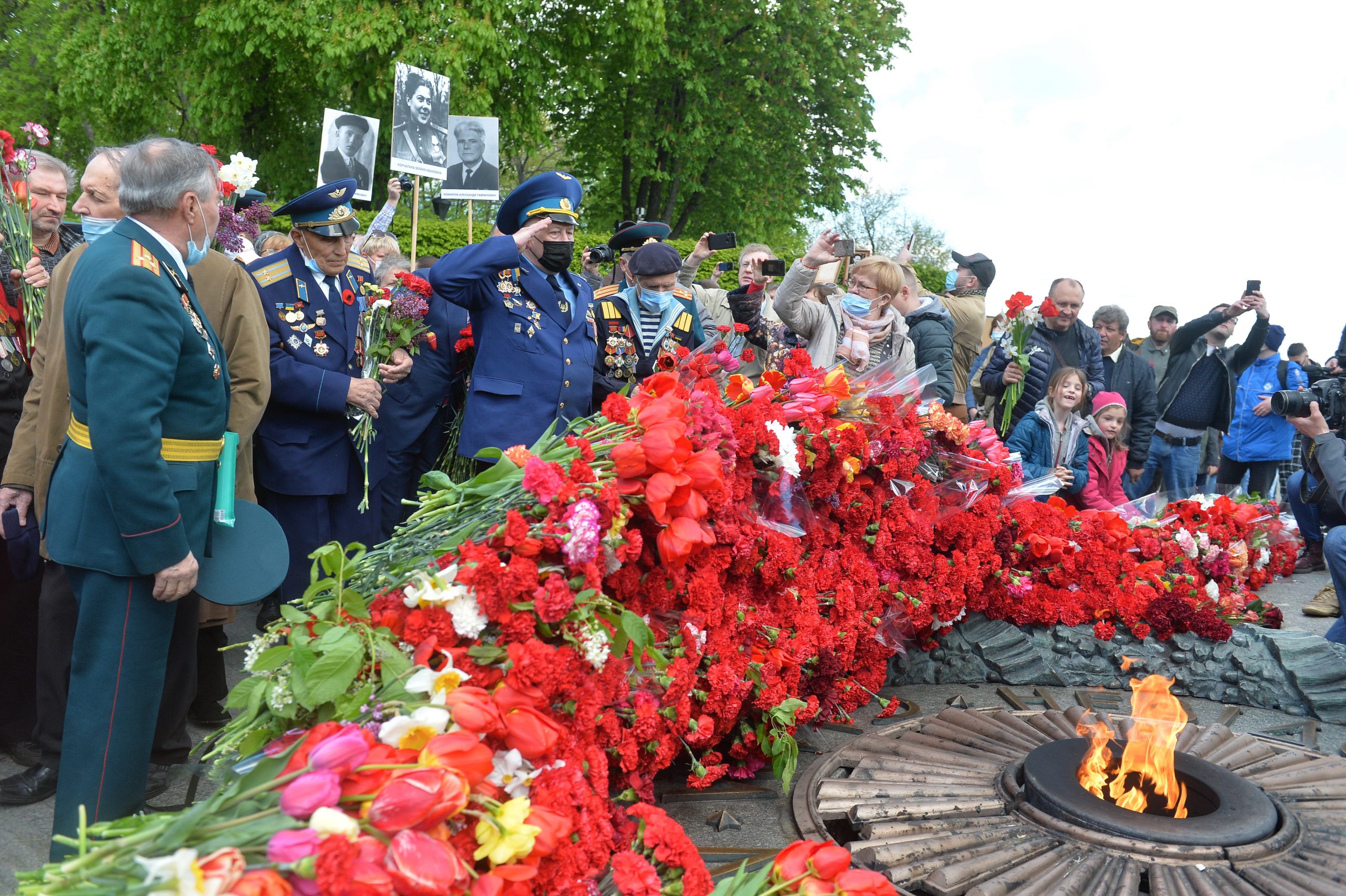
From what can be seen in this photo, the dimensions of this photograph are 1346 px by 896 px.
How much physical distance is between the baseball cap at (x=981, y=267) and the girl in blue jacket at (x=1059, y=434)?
247cm

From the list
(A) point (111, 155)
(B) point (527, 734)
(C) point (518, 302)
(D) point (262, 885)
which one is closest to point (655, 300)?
→ (C) point (518, 302)

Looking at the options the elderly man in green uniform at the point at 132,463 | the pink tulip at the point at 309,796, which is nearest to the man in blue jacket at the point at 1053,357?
the elderly man in green uniform at the point at 132,463

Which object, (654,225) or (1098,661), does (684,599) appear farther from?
(654,225)

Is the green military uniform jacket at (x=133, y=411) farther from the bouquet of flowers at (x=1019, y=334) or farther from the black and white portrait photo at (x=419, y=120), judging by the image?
the bouquet of flowers at (x=1019, y=334)

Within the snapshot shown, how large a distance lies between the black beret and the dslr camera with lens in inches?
129

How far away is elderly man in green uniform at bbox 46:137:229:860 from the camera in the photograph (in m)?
2.55

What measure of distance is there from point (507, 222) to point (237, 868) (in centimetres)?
365

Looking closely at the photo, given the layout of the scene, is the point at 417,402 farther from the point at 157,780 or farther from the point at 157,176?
the point at 157,176

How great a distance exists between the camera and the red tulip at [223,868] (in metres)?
1.34

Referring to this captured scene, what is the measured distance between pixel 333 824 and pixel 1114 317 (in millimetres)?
8669

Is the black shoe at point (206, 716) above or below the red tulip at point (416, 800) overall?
below

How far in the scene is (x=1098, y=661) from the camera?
4871 mm

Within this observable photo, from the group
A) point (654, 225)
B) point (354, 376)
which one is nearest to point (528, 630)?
point (354, 376)

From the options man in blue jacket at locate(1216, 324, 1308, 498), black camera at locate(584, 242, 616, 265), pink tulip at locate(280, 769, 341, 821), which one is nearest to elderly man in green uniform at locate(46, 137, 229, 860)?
pink tulip at locate(280, 769, 341, 821)
